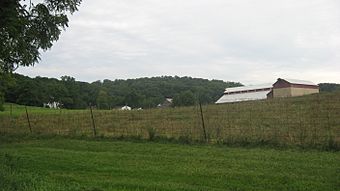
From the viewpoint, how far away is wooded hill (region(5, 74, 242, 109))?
72.2 m

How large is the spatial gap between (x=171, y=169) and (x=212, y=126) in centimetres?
714

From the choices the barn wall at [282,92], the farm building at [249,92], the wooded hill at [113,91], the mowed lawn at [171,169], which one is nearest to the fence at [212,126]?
the mowed lawn at [171,169]

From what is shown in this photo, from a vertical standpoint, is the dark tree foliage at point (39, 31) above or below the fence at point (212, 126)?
above

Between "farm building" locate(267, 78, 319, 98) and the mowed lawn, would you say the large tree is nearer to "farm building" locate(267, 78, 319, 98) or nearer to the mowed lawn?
the mowed lawn

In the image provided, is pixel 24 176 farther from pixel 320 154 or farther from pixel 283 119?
pixel 283 119

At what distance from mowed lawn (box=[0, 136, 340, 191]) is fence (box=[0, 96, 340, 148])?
1154 mm

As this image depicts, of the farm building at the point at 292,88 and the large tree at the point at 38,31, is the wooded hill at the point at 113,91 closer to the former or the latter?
the farm building at the point at 292,88

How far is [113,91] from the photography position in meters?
88.1

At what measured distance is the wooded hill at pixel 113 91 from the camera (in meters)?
72.2

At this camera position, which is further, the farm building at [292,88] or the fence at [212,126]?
the farm building at [292,88]

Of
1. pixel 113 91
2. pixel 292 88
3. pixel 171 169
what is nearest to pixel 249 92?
pixel 292 88

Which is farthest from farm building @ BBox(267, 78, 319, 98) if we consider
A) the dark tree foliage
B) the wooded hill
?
the dark tree foliage

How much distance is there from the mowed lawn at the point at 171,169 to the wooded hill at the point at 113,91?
161 ft

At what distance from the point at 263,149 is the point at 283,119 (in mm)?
4600
